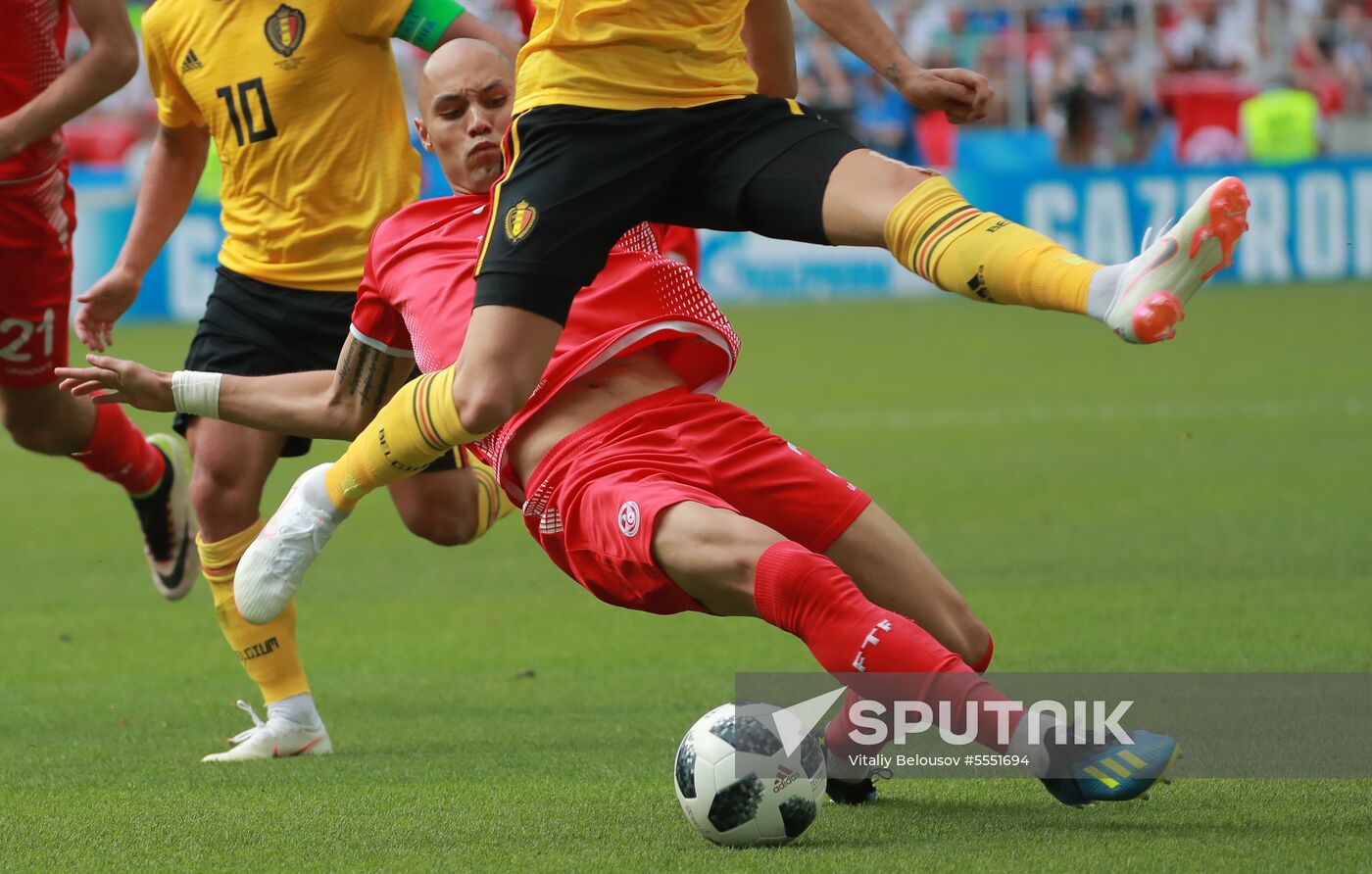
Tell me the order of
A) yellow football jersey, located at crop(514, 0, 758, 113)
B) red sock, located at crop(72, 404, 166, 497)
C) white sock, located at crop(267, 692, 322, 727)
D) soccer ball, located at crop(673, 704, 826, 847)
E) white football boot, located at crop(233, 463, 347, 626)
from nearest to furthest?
1. soccer ball, located at crop(673, 704, 826, 847)
2. yellow football jersey, located at crop(514, 0, 758, 113)
3. white football boot, located at crop(233, 463, 347, 626)
4. white sock, located at crop(267, 692, 322, 727)
5. red sock, located at crop(72, 404, 166, 497)

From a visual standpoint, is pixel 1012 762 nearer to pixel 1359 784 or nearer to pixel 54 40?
pixel 1359 784

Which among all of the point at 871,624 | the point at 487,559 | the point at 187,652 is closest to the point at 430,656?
the point at 187,652

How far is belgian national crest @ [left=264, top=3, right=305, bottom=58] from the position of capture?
5656 millimetres

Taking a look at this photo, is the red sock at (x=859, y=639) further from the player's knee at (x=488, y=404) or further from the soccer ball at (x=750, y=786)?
the player's knee at (x=488, y=404)

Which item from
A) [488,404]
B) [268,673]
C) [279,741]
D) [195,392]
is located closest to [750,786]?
[488,404]

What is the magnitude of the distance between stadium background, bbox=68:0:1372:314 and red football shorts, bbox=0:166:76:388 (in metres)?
14.5

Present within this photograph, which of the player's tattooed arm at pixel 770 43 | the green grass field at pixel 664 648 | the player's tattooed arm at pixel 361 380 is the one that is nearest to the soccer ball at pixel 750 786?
the green grass field at pixel 664 648

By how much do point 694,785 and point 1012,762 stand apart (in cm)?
89

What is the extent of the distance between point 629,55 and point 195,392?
4.65ft

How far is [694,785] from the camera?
3.90 meters


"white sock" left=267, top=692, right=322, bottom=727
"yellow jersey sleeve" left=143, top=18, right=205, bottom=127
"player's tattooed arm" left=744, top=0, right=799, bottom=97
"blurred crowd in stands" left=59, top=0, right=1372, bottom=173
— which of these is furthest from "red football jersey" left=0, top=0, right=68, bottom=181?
"blurred crowd in stands" left=59, top=0, right=1372, bottom=173

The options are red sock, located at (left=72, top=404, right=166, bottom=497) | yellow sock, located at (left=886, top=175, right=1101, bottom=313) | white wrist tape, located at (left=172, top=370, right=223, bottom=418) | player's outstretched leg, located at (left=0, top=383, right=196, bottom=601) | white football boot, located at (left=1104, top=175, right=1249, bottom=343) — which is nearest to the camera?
white football boot, located at (left=1104, top=175, right=1249, bottom=343)

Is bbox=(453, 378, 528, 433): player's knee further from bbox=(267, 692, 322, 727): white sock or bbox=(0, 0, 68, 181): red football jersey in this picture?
bbox=(0, 0, 68, 181): red football jersey

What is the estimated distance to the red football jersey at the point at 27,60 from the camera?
6.07 meters
